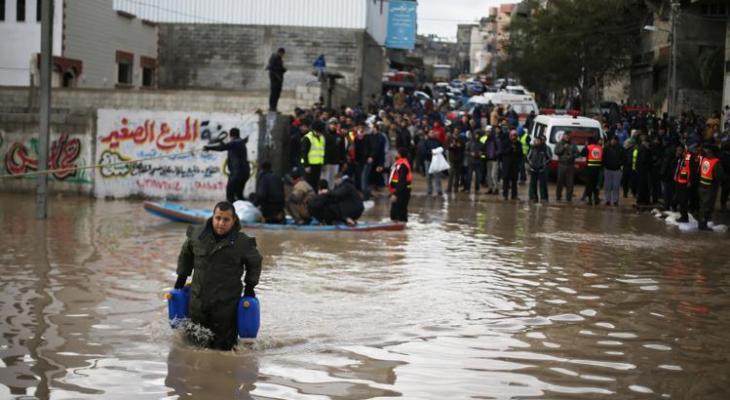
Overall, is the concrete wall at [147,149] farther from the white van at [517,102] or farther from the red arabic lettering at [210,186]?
the white van at [517,102]

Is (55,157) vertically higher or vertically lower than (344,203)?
higher

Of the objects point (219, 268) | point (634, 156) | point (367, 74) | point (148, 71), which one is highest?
point (367, 74)

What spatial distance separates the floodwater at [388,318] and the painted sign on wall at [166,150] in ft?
16.6

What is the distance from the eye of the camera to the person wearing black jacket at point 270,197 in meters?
19.1

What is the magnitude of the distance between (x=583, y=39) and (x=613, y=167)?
31.5 meters

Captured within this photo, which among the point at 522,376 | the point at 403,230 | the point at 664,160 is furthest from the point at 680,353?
the point at 664,160


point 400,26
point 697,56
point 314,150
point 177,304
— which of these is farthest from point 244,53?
point 177,304

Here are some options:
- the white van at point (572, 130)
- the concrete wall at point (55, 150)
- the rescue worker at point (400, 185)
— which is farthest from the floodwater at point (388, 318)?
the white van at point (572, 130)

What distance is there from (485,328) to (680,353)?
1.85 m

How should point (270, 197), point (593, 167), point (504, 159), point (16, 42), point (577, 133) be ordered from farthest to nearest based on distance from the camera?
point (16, 42) → point (577, 133) → point (504, 159) → point (593, 167) → point (270, 197)

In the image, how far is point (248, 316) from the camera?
9062 millimetres

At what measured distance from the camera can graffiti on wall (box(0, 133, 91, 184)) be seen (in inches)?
968


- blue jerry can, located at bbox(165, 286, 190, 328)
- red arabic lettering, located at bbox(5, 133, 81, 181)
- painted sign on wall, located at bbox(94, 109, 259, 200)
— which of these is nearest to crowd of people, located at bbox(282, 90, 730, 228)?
painted sign on wall, located at bbox(94, 109, 259, 200)

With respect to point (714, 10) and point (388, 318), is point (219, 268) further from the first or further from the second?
point (714, 10)
